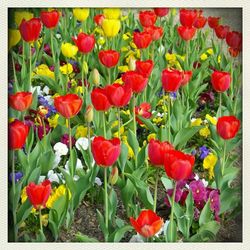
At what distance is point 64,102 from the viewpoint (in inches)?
86.8

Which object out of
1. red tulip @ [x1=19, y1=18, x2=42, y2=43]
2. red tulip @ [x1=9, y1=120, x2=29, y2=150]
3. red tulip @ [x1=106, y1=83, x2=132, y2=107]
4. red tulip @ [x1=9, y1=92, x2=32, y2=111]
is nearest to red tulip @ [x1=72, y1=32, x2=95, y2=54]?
red tulip @ [x1=19, y1=18, x2=42, y2=43]

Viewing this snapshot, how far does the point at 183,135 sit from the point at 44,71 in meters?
1.01

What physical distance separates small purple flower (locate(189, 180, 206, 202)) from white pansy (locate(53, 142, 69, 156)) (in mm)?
578

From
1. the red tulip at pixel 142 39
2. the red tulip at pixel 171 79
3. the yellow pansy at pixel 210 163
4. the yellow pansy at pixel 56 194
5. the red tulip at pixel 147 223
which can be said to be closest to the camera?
the red tulip at pixel 147 223

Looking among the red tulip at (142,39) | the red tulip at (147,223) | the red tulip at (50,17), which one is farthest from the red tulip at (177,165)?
the red tulip at (50,17)

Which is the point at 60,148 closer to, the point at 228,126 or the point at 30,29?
the point at 30,29

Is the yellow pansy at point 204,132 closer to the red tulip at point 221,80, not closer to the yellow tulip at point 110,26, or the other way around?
the red tulip at point 221,80

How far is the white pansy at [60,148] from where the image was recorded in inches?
105

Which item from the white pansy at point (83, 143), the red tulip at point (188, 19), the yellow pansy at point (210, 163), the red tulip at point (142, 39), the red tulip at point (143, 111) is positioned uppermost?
the red tulip at point (188, 19)

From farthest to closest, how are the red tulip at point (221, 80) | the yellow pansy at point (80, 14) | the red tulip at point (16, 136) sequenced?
1. the yellow pansy at point (80, 14)
2. the red tulip at point (221, 80)
3. the red tulip at point (16, 136)

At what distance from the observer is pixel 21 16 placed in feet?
9.41

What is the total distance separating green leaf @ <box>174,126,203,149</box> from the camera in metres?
2.72

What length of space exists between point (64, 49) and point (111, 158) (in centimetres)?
134
